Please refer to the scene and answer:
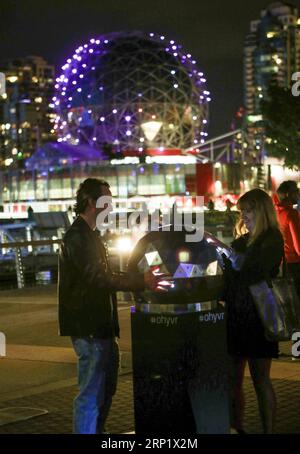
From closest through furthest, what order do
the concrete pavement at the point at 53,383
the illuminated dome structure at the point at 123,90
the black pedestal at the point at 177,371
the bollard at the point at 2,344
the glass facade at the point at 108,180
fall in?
the black pedestal at the point at 177,371 < the concrete pavement at the point at 53,383 < the bollard at the point at 2,344 < the glass facade at the point at 108,180 < the illuminated dome structure at the point at 123,90

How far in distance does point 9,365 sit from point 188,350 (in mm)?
5003

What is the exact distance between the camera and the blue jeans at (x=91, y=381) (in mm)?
6172

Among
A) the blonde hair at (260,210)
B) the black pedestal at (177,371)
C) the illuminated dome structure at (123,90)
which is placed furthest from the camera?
the illuminated dome structure at (123,90)

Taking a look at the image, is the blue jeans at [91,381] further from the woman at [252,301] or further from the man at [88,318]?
the woman at [252,301]

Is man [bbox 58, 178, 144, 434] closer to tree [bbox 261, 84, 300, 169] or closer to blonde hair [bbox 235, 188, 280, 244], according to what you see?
blonde hair [bbox 235, 188, 280, 244]

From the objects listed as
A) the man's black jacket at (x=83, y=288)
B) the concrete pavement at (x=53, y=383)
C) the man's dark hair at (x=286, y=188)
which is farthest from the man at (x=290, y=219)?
the man's black jacket at (x=83, y=288)

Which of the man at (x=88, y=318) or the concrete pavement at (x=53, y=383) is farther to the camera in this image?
the concrete pavement at (x=53, y=383)

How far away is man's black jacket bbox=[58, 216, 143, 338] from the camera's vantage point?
6141 millimetres

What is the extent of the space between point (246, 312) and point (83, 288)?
1178mm

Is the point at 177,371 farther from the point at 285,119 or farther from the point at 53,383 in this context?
the point at 285,119

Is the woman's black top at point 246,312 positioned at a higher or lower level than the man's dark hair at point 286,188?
lower

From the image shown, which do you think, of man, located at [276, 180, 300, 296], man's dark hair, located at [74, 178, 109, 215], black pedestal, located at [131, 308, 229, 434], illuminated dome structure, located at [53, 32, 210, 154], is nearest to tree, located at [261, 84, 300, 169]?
illuminated dome structure, located at [53, 32, 210, 154]

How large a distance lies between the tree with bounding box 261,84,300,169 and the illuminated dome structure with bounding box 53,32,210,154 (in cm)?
2821
